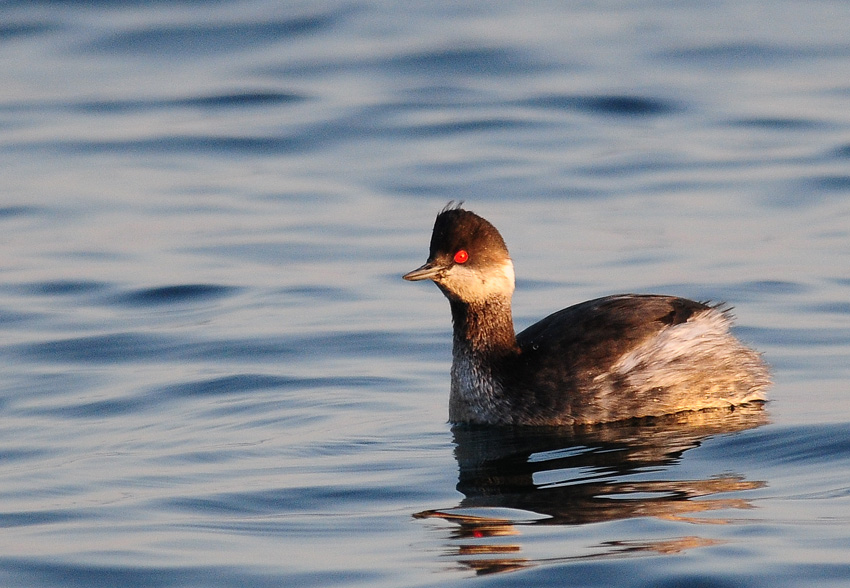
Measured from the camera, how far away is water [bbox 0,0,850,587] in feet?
21.2

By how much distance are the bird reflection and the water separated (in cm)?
2

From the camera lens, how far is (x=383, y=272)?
1252cm

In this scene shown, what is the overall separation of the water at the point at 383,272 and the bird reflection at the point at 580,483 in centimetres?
2

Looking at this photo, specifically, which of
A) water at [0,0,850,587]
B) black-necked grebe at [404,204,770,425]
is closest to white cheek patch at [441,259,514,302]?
black-necked grebe at [404,204,770,425]

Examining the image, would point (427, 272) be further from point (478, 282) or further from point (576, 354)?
point (576, 354)

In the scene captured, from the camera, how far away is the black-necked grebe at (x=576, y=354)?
8508 mm

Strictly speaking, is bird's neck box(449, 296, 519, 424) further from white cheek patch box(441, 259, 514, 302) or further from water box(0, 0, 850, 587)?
water box(0, 0, 850, 587)

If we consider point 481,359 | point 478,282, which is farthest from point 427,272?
point 481,359

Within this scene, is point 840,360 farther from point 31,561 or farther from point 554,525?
point 31,561

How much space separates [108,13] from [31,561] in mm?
18110

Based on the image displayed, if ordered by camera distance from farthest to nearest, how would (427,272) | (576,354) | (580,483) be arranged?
(427,272)
(576,354)
(580,483)

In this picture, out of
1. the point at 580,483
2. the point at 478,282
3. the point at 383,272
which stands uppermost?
the point at 383,272

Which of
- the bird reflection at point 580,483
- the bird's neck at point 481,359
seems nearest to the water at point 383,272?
the bird reflection at point 580,483

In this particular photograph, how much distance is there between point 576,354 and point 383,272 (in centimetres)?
419
